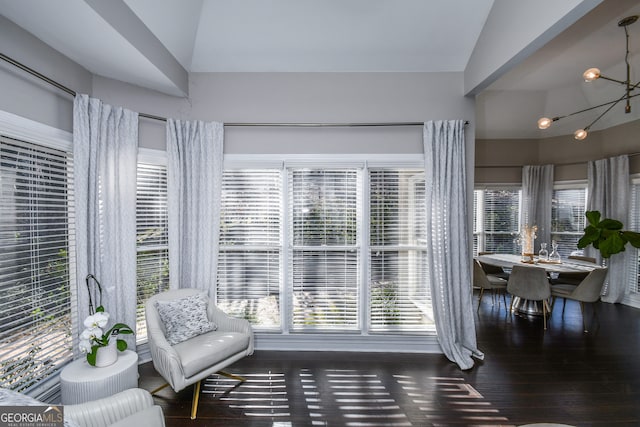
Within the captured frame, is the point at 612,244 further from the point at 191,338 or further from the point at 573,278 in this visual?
the point at 191,338

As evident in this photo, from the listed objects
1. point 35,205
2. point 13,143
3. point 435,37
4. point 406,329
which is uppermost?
point 435,37

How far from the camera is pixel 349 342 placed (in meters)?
3.20

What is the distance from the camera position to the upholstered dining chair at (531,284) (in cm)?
388

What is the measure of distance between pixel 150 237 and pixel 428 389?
292 centimetres

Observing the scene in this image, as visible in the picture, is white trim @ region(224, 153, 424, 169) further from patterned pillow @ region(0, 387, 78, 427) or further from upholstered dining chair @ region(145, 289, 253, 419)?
patterned pillow @ region(0, 387, 78, 427)

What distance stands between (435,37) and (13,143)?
138 inches

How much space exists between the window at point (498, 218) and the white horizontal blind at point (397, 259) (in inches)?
135

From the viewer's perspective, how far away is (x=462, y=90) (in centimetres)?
313

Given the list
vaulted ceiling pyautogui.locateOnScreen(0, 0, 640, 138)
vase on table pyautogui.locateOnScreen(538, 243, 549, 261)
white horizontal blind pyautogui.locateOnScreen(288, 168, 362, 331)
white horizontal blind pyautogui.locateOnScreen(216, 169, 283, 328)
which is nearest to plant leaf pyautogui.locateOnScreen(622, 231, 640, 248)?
vase on table pyautogui.locateOnScreen(538, 243, 549, 261)

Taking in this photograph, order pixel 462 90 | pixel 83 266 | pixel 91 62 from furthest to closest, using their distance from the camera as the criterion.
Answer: pixel 462 90, pixel 91 62, pixel 83 266

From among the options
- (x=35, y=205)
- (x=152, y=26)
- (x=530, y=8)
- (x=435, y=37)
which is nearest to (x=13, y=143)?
(x=35, y=205)

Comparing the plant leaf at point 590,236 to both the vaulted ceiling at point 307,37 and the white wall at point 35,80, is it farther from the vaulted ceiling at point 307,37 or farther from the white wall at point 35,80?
the white wall at point 35,80

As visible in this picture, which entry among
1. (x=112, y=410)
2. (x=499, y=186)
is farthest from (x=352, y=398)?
(x=499, y=186)

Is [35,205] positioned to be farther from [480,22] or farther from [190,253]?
[480,22]
